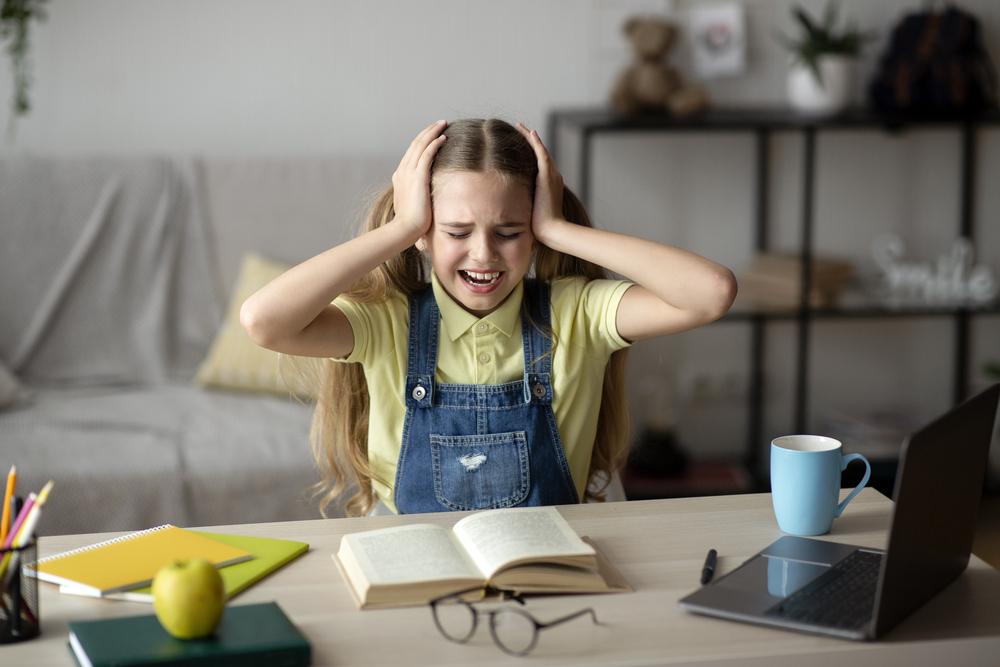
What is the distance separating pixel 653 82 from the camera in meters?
3.18

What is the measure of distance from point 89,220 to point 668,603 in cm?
217

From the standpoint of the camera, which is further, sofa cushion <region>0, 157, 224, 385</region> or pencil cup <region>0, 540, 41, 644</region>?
sofa cushion <region>0, 157, 224, 385</region>

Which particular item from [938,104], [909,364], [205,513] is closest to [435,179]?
[205,513]

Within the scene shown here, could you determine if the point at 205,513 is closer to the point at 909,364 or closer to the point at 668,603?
the point at 668,603

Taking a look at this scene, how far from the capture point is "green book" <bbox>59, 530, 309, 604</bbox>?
1208mm

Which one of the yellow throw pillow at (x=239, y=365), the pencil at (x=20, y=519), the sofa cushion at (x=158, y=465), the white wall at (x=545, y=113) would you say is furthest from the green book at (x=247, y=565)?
the white wall at (x=545, y=113)

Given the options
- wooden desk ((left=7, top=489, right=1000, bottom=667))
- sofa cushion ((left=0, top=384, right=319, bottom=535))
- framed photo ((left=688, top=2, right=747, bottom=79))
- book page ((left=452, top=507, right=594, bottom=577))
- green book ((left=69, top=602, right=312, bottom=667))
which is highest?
framed photo ((left=688, top=2, right=747, bottom=79))

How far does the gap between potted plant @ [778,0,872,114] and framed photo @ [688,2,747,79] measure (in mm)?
149

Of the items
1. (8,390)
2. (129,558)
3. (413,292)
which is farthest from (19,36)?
(129,558)

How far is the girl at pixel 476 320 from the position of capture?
1.57m

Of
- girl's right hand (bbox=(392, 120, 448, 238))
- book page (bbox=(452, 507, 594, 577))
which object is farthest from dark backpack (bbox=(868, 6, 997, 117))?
book page (bbox=(452, 507, 594, 577))

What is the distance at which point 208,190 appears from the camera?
10.00 feet

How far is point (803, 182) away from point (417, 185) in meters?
2.06

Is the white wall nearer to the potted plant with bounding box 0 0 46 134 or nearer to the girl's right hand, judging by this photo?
the potted plant with bounding box 0 0 46 134
